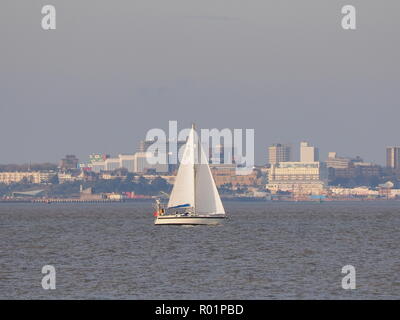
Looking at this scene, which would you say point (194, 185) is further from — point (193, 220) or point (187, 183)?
point (193, 220)

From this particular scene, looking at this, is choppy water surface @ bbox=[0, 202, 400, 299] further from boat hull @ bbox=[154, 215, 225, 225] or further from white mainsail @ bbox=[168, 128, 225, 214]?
white mainsail @ bbox=[168, 128, 225, 214]

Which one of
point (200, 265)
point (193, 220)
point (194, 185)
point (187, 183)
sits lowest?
point (200, 265)

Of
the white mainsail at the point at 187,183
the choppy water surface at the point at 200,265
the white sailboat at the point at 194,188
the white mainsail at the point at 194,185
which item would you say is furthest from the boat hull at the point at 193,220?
the choppy water surface at the point at 200,265

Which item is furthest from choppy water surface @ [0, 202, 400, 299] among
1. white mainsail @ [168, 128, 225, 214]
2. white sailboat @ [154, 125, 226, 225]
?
white mainsail @ [168, 128, 225, 214]

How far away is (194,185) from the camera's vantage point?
9725cm

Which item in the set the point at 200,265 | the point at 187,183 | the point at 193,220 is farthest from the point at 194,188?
the point at 200,265

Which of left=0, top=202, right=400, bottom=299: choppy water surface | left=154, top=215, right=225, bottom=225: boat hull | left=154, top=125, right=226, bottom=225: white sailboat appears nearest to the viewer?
left=0, top=202, right=400, bottom=299: choppy water surface

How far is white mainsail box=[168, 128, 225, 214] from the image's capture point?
320ft

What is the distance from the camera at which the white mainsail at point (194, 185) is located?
97.4m

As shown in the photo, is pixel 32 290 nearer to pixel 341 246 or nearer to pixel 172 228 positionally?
pixel 341 246

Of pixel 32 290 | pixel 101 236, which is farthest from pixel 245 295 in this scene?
pixel 101 236

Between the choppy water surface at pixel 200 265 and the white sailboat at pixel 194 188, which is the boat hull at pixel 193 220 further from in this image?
the choppy water surface at pixel 200 265

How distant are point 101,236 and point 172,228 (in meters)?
12.8
